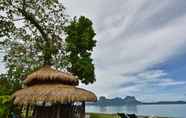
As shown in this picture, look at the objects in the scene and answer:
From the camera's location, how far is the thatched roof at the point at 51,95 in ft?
42.9

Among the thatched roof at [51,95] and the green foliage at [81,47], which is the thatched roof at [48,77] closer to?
the thatched roof at [51,95]

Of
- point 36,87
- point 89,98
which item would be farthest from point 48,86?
point 89,98

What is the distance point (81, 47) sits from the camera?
84.5 feet

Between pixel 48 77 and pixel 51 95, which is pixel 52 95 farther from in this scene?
pixel 48 77

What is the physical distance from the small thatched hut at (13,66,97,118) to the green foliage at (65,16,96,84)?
934cm

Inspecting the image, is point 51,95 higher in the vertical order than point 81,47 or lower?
lower

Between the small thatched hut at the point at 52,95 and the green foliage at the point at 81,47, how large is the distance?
9.34 metres

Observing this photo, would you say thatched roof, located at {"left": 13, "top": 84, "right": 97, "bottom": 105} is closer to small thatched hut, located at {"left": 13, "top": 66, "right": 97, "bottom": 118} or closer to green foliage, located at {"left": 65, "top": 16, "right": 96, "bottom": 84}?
small thatched hut, located at {"left": 13, "top": 66, "right": 97, "bottom": 118}

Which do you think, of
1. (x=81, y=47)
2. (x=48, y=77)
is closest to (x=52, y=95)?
(x=48, y=77)

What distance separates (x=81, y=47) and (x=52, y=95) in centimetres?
1287

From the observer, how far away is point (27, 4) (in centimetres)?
1745

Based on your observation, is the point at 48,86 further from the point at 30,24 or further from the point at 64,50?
the point at 64,50

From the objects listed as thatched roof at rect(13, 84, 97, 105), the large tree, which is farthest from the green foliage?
thatched roof at rect(13, 84, 97, 105)

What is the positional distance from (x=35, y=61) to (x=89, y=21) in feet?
26.2
